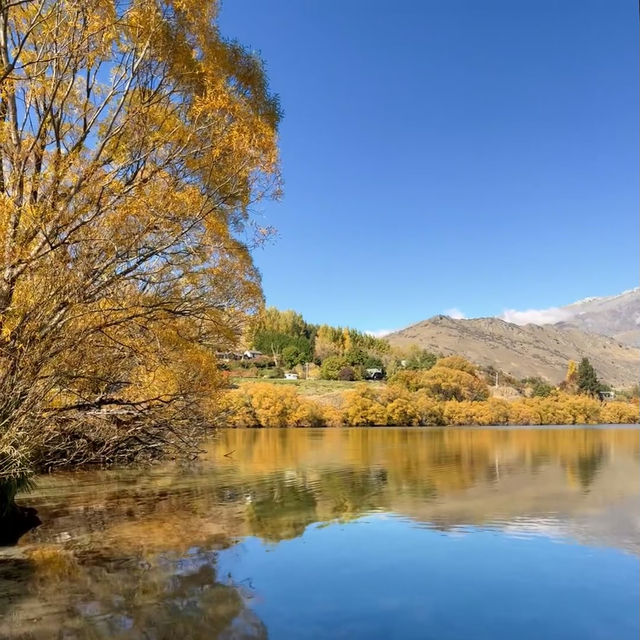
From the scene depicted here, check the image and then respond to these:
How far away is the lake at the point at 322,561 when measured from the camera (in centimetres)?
695

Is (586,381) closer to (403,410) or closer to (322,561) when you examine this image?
(403,410)

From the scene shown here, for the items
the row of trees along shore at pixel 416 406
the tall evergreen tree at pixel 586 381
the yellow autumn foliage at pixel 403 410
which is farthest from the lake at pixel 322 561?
the tall evergreen tree at pixel 586 381

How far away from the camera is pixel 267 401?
5825 cm

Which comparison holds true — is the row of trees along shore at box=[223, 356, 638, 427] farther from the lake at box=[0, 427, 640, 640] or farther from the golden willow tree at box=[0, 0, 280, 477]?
the golden willow tree at box=[0, 0, 280, 477]

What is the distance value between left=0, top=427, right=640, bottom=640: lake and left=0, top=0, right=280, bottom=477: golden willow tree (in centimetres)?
215

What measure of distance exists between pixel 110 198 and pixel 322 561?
24.1 feet

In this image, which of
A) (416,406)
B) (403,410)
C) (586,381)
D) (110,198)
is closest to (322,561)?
(110,198)

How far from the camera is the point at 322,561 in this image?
31.5 ft

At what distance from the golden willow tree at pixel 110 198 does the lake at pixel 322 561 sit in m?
2.15

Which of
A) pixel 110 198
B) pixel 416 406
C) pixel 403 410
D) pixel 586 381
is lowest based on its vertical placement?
pixel 403 410

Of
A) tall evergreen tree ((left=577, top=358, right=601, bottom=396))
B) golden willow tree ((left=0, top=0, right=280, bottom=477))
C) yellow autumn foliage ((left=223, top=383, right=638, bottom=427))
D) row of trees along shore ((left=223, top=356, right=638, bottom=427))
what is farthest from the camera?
tall evergreen tree ((left=577, top=358, right=601, bottom=396))

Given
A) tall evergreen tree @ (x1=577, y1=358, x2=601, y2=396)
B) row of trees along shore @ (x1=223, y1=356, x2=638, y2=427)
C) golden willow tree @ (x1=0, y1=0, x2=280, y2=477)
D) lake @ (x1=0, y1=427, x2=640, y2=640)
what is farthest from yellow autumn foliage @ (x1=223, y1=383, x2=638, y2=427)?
golden willow tree @ (x1=0, y1=0, x2=280, y2=477)

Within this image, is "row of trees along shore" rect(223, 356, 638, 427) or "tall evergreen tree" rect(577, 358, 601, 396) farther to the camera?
"tall evergreen tree" rect(577, 358, 601, 396)

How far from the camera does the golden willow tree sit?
952 cm
